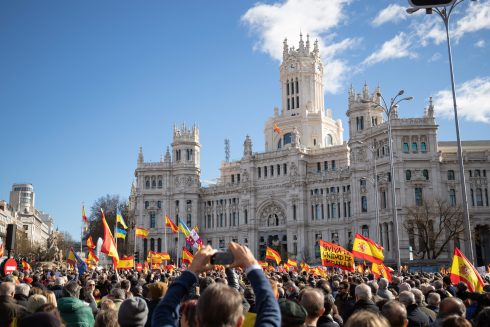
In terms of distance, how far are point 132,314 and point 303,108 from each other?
90067 millimetres

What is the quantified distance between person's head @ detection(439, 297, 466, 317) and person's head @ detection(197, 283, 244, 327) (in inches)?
200

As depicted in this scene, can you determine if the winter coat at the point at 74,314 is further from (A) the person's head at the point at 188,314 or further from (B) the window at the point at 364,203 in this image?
(B) the window at the point at 364,203

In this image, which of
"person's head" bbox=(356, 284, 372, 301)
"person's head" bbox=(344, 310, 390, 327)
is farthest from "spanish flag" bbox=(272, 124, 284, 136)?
"person's head" bbox=(344, 310, 390, 327)

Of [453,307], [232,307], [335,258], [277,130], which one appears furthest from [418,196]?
[232,307]

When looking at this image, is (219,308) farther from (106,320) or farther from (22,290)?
(22,290)

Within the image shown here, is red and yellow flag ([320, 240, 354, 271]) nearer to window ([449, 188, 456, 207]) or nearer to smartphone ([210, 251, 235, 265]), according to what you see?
smartphone ([210, 251, 235, 265])

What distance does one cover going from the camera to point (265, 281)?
14.5 feet

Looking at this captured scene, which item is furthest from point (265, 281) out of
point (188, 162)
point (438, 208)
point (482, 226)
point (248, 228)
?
point (188, 162)

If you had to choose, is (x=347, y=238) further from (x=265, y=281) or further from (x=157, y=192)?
(x=265, y=281)

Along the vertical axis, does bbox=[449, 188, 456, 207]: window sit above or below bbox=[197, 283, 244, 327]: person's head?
above

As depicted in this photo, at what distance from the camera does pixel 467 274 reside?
15867 mm

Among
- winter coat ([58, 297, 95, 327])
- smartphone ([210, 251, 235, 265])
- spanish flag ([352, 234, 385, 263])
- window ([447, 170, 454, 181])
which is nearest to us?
smartphone ([210, 251, 235, 265])

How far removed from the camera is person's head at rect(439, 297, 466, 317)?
800cm

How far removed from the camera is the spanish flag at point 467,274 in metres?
15.7
